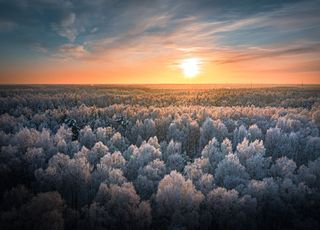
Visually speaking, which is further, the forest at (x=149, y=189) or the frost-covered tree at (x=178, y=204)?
the frost-covered tree at (x=178, y=204)

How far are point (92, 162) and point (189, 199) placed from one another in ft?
24.7

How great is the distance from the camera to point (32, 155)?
16484 mm

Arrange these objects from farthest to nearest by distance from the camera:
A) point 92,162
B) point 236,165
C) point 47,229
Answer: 1. point 92,162
2. point 236,165
3. point 47,229

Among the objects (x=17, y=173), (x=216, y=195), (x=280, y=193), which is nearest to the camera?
(x=216, y=195)

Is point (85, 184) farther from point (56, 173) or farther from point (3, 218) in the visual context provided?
point (3, 218)

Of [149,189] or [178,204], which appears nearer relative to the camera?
[178,204]

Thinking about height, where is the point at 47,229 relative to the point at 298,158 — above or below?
above

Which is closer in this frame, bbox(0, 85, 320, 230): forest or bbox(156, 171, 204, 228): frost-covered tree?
bbox(0, 85, 320, 230): forest

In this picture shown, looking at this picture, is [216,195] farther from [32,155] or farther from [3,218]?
[32,155]

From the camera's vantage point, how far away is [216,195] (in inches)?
498

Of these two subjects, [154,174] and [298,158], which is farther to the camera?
[298,158]

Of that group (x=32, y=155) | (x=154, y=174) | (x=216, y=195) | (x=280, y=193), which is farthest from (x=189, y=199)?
(x=32, y=155)

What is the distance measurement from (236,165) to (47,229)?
32.9ft

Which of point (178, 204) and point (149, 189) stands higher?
point (178, 204)
